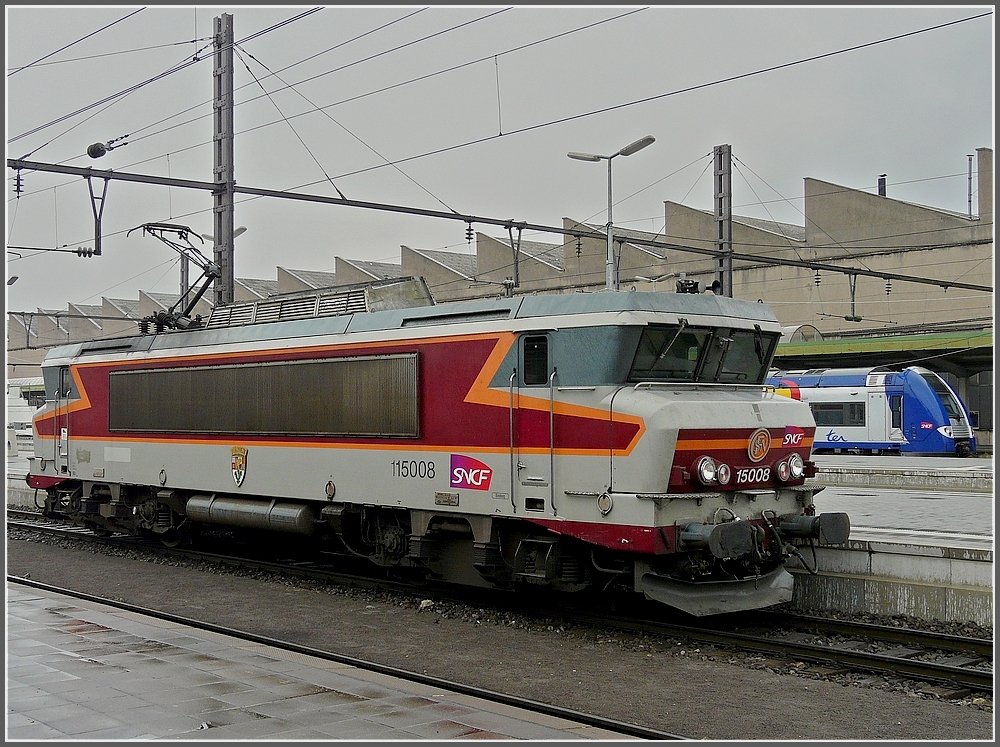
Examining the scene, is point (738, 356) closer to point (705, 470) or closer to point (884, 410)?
point (705, 470)

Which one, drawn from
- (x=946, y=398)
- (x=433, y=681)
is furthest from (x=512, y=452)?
(x=946, y=398)

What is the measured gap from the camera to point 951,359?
121 feet

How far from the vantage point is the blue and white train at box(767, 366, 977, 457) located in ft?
115

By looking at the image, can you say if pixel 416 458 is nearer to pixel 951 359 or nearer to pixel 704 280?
pixel 951 359

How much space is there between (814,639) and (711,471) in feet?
6.55

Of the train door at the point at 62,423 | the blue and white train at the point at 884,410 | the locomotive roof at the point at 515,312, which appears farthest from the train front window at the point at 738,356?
the blue and white train at the point at 884,410

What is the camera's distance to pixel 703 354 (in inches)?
456

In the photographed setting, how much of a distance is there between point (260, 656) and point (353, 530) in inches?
182

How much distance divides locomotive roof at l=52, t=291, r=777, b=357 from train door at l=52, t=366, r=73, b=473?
17.3ft

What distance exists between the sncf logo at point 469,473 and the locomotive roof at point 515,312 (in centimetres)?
159

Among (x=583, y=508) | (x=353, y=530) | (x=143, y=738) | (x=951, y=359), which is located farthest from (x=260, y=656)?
(x=951, y=359)

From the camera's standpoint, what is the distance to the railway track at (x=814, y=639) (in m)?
9.45

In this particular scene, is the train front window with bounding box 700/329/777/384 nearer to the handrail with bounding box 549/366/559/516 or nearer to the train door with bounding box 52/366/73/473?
the handrail with bounding box 549/366/559/516

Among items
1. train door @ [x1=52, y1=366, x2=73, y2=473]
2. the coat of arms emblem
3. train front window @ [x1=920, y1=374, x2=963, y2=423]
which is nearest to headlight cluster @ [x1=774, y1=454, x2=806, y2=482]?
the coat of arms emblem
